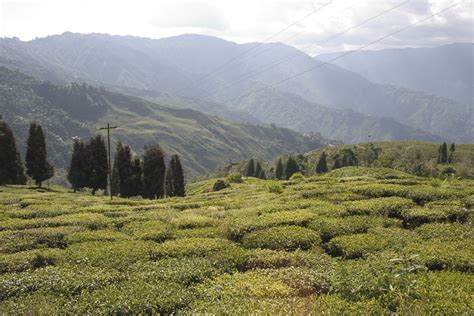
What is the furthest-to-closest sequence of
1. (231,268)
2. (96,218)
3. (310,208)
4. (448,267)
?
1. (96,218)
2. (310,208)
3. (231,268)
4. (448,267)

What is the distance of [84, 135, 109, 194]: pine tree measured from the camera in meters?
88.6

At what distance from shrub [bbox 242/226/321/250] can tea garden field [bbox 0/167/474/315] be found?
5cm

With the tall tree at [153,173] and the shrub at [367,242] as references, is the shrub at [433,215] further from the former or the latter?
the tall tree at [153,173]

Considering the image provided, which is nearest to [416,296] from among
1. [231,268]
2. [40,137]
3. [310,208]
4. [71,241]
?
[231,268]

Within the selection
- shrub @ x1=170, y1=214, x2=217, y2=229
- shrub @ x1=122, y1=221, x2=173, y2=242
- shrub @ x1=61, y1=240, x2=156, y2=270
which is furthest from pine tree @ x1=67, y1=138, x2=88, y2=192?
shrub @ x1=61, y1=240, x2=156, y2=270

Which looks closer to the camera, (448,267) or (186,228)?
(448,267)

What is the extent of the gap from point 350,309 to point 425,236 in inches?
388

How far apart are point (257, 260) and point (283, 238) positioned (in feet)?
8.92

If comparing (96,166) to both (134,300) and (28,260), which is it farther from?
(134,300)

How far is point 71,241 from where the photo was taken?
2075 centimetres

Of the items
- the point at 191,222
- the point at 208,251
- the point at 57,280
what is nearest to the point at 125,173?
the point at 191,222

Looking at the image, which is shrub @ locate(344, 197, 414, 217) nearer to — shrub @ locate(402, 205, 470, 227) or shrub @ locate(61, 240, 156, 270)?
shrub @ locate(402, 205, 470, 227)

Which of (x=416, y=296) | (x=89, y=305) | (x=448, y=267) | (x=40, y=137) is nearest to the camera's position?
(x=416, y=296)

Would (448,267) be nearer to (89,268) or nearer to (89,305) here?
(89,305)
